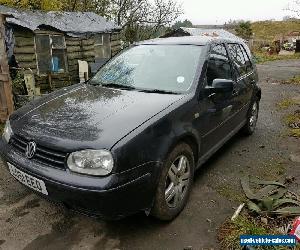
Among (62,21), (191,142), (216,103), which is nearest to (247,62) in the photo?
(216,103)

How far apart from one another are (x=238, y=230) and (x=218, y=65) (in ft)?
7.07

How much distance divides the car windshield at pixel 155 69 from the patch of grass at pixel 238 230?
4.89 ft

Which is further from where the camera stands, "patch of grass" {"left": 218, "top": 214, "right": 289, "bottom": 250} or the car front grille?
"patch of grass" {"left": 218, "top": 214, "right": 289, "bottom": 250}

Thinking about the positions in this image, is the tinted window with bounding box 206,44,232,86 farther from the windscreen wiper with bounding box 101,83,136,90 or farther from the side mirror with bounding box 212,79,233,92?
the windscreen wiper with bounding box 101,83,136,90

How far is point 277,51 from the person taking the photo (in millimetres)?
29547

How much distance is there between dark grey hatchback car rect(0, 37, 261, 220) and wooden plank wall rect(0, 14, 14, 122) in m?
2.82

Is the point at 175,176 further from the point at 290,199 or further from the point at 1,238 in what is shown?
the point at 1,238

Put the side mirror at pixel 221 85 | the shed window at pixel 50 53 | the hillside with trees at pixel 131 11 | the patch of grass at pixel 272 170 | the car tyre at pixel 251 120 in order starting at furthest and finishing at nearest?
the hillside with trees at pixel 131 11, the shed window at pixel 50 53, the car tyre at pixel 251 120, the patch of grass at pixel 272 170, the side mirror at pixel 221 85

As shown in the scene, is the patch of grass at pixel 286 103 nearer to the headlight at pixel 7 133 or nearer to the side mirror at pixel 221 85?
the side mirror at pixel 221 85

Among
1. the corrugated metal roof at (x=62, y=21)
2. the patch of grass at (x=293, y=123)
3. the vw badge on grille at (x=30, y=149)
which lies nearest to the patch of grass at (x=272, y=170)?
the patch of grass at (x=293, y=123)

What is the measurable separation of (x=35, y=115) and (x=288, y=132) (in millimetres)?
4902

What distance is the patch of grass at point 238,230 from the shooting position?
3102 millimetres

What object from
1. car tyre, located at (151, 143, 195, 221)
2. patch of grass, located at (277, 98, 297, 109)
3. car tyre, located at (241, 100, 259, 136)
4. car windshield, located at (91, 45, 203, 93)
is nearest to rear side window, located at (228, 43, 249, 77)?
car tyre, located at (241, 100, 259, 136)

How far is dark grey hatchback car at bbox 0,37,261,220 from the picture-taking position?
2.80m
